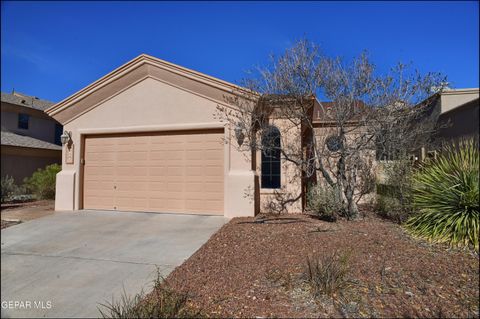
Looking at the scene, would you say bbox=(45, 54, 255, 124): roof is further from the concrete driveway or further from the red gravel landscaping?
the red gravel landscaping

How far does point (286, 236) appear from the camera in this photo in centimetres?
738

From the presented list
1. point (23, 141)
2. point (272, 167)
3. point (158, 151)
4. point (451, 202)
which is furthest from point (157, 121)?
point (23, 141)

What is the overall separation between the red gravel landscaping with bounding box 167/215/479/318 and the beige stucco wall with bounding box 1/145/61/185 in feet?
47.4

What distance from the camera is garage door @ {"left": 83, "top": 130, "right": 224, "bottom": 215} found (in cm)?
1070

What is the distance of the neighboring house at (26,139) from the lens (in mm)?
16969

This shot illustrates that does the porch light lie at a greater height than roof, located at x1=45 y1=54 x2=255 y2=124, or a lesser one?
lesser

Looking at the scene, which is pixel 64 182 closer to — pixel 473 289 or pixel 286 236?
pixel 286 236

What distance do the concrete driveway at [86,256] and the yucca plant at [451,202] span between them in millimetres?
4834

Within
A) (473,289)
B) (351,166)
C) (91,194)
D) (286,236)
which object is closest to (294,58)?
(351,166)

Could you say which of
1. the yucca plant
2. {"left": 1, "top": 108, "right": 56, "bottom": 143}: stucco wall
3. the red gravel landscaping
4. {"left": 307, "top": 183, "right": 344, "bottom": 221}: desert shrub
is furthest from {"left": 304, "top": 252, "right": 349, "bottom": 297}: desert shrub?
{"left": 1, "top": 108, "right": 56, "bottom": 143}: stucco wall

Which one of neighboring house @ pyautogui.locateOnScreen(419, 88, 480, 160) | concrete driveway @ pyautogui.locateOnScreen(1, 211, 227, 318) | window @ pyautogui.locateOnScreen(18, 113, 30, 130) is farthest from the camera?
window @ pyautogui.locateOnScreen(18, 113, 30, 130)

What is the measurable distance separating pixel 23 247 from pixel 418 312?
7626 mm

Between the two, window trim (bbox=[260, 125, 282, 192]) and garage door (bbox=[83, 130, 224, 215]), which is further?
window trim (bbox=[260, 125, 282, 192])

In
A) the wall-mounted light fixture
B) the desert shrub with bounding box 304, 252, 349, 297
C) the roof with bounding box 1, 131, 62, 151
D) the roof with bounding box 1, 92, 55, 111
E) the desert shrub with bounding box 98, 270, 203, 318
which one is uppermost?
the roof with bounding box 1, 92, 55, 111
